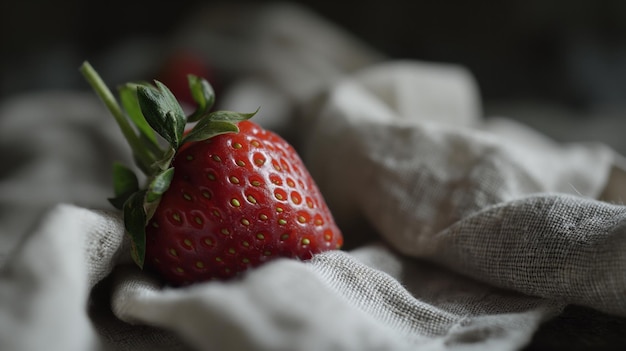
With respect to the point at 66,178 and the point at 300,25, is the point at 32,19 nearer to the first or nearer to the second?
the point at 300,25

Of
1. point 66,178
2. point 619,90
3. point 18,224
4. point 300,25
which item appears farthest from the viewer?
point 619,90

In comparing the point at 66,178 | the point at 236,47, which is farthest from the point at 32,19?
the point at 66,178

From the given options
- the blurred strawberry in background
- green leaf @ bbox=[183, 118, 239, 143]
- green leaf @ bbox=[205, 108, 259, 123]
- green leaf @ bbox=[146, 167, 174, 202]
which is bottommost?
the blurred strawberry in background

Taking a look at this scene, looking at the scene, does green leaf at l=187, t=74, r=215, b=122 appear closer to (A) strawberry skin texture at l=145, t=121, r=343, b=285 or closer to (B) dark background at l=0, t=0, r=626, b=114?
→ (A) strawberry skin texture at l=145, t=121, r=343, b=285

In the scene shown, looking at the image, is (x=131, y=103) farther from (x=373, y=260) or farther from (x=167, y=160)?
(x=373, y=260)

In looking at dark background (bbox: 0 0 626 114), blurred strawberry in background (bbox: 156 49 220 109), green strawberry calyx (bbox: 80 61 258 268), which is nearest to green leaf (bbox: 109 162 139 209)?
green strawberry calyx (bbox: 80 61 258 268)

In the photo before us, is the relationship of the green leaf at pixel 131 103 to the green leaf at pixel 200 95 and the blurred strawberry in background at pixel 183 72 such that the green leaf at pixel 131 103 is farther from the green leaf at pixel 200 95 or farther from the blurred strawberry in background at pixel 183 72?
the blurred strawberry in background at pixel 183 72

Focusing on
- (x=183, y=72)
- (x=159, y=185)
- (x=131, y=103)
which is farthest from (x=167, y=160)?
(x=183, y=72)
